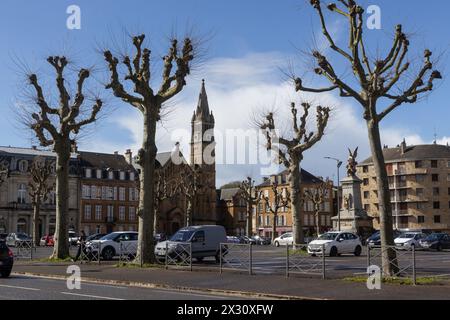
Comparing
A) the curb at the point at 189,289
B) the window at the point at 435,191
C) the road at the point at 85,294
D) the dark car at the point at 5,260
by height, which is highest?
the window at the point at 435,191

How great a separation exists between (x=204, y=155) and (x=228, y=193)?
1443cm

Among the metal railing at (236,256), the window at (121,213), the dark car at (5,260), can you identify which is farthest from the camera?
the window at (121,213)

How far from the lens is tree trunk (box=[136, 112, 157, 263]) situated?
2639 cm

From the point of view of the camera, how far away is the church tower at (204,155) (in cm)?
11919

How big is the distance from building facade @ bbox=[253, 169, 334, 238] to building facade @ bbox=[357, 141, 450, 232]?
1516 centimetres

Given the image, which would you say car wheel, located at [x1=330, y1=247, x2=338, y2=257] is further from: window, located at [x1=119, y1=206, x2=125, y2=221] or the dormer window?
window, located at [x1=119, y1=206, x2=125, y2=221]

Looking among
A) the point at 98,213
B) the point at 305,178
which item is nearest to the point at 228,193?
the point at 305,178

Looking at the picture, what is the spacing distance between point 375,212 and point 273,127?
64744 millimetres

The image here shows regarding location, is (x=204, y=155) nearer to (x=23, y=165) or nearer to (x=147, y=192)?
(x=23, y=165)

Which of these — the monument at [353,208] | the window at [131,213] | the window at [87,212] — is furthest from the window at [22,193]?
the monument at [353,208]

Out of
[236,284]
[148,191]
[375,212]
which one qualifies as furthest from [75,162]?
[236,284]

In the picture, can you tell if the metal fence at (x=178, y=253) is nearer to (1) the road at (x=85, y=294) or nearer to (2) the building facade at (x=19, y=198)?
(1) the road at (x=85, y=294)

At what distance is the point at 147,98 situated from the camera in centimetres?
2681

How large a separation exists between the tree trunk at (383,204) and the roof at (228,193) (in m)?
108
